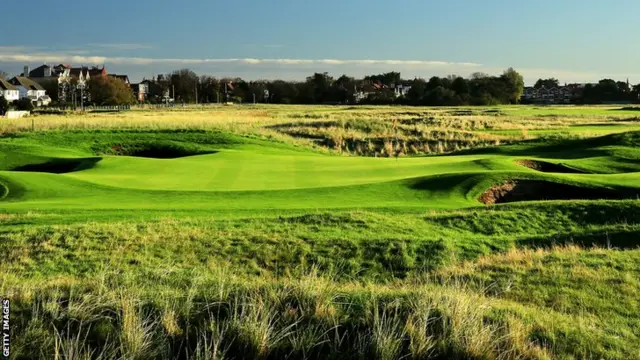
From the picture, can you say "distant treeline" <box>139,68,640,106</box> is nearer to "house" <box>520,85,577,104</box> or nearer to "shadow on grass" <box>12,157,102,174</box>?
"house" <box>520,85,577,104</box>

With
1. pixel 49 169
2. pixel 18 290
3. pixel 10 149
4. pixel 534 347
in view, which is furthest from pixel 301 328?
pixel 10 149

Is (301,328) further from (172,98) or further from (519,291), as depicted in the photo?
(172,98)

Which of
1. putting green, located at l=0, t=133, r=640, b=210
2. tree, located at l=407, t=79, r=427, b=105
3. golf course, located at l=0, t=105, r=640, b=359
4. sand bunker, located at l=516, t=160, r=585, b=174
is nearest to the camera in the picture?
golf course, located at l=0, t=105, r=640, b=359

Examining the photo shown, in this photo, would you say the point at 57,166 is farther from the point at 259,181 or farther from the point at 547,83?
the point at 547,83

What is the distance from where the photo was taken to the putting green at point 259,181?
1798cm

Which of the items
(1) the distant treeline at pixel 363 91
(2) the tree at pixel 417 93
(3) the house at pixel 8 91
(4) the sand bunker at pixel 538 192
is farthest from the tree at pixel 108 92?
(4) the sand bunker at pixel 538 192

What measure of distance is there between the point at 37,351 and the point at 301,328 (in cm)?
231

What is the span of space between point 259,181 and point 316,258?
9.58 metres

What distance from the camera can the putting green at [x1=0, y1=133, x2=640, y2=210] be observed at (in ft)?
59.0

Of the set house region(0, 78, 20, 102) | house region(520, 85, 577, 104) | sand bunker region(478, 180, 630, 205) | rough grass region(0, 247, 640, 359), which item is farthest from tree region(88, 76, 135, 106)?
house region(520, 85, 577, 104)

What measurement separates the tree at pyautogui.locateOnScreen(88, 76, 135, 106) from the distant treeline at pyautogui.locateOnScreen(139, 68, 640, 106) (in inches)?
986

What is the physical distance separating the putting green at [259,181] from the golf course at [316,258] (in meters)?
0.10

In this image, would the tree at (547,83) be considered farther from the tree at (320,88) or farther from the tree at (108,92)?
the tree at (108,92)

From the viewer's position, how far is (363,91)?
158625 mm
